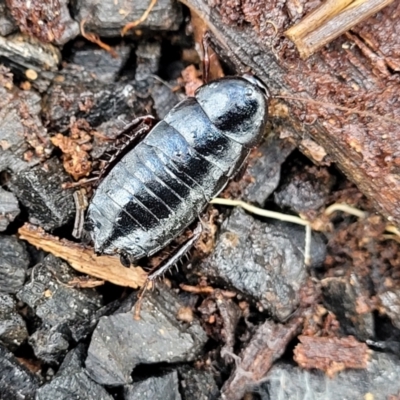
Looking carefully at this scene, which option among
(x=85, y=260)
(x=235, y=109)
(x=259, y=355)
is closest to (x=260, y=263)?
(x=259, y=355)

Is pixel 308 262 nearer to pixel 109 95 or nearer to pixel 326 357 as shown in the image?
pixel 326 357

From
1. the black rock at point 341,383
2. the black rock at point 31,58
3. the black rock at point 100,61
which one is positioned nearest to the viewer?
the black rock at point 341,383

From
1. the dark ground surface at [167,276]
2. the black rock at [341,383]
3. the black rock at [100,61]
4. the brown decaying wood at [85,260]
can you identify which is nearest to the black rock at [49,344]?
the dark ground surface at [167,276]

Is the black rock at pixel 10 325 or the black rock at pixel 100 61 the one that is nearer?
the black rock at pixel 10 325

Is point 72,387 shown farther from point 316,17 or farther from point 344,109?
point 316,17

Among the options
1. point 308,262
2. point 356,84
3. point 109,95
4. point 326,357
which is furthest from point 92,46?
point 326,357

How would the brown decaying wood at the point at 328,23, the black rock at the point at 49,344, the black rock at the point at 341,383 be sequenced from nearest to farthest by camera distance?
the brown decaying wood at the point at 328,23 → the black rock at the point at 341,383 → the black rock at the point at 49,344

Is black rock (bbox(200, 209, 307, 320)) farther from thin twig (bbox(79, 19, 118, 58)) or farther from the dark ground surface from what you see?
thin twig (bbox(79, 19, 118, 58))

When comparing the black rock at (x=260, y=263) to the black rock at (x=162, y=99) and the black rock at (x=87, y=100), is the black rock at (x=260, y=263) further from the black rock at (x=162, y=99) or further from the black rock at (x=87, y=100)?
the black rock at (x=87, y=100)

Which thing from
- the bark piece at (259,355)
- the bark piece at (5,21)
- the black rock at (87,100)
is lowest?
the bark piece at (259,355)
